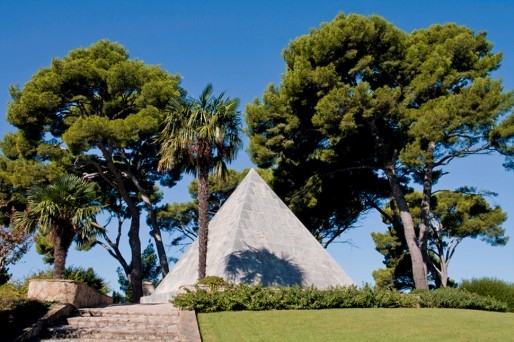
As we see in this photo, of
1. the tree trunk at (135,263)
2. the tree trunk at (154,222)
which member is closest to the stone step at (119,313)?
the tree trunk at (135,263)

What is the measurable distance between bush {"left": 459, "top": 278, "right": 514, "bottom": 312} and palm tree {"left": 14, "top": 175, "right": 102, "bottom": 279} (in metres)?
13.9

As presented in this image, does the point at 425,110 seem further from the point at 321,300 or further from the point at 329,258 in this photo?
the point at 321,300

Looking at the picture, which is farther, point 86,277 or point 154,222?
point 154,222

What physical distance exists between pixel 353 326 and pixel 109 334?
514 cm

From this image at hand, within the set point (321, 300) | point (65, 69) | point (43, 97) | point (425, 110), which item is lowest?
point (321, 300)

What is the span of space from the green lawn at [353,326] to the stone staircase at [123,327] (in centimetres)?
52

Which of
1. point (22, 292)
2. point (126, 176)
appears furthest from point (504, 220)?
point (22, 292)

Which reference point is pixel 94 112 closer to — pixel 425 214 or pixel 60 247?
pixel 60 247

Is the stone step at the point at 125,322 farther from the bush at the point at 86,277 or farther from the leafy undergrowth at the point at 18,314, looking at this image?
the bush at the point at 86,277

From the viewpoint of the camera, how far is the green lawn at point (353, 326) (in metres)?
8.84

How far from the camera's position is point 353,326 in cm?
998

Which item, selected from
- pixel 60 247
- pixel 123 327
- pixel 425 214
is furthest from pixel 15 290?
pixel 425 214

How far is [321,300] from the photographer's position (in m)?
13.0

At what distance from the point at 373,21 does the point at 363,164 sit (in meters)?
7.21
